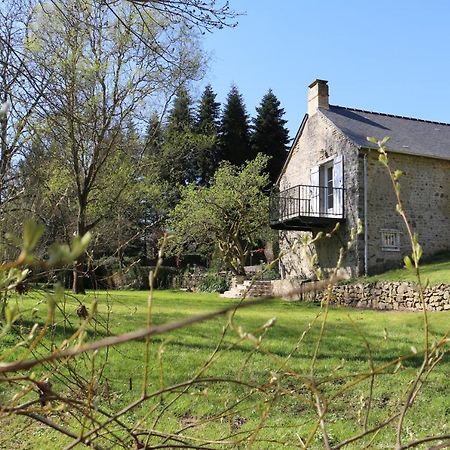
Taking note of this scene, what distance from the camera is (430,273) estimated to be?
47.3 feet

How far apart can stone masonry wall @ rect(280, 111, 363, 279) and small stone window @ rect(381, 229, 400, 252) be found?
35.2 inches

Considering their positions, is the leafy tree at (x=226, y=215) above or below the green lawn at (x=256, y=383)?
above

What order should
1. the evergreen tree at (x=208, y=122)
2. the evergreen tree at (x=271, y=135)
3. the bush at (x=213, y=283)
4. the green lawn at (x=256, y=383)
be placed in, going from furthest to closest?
the evergreen tree at (x=271, y=135)
the evergreen tree at (x=208, y=122)
the bush at (x=213, y=283)
the green lawn at (x=256, y=383)

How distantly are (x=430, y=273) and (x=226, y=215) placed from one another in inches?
457

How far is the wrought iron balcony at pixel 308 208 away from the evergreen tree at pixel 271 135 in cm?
1734

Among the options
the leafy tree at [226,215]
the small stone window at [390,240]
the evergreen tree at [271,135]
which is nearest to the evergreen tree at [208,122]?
the evergreen tree at [271,135]

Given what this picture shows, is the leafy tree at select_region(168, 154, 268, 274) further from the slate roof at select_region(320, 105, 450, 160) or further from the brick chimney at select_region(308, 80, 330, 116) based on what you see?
the slate roof at select_region(320, 105, 450, 160)

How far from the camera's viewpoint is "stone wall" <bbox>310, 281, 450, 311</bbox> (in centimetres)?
1320

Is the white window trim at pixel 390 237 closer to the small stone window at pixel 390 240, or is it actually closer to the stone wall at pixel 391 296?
the small stone window at pixel 390 240

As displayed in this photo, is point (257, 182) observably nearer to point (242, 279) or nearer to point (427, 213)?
A: point (242, 279)

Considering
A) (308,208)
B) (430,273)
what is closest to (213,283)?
(308,208)

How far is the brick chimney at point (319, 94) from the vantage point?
62.2 feet

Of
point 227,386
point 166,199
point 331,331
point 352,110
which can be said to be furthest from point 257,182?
point 227,386

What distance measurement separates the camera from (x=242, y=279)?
67.3 feet
